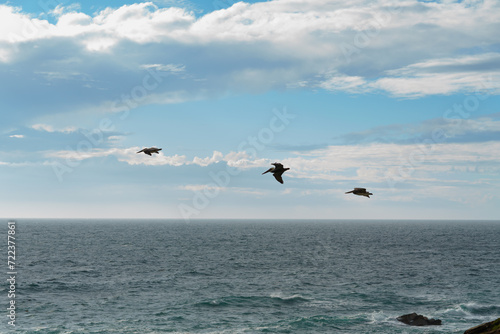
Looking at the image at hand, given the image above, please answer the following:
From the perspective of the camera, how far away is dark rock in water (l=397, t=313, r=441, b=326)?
50.2 m

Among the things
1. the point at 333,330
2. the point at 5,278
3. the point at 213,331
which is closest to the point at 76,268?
the point at 5,278

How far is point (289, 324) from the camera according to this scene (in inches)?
2007

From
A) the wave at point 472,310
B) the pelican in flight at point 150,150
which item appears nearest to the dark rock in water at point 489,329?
the pelican in flight at point 150,150

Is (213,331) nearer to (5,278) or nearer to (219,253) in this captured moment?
(5,278)

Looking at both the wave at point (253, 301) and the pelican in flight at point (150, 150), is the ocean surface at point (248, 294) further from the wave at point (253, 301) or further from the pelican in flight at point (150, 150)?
the pelican in flight at point (150, 150)

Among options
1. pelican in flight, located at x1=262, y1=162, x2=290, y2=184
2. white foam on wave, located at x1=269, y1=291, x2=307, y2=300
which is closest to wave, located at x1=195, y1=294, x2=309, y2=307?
white foam on wave, located at x1=269, y1=291, x2=307, y2=300

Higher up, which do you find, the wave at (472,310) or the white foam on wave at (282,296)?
the wave at (472,310)

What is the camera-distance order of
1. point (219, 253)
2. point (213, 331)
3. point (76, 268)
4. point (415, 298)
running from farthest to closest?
point (219, 253)
point (76, 268)
point (415, 298)
point (213, 331)

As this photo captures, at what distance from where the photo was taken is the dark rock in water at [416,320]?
50.2 meters

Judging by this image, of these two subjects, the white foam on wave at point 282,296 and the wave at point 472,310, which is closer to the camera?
the wave at point 472,310

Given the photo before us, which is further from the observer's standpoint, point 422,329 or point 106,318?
point 106,318

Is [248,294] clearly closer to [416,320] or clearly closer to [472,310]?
[416,320]

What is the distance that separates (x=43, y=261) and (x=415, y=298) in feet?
299

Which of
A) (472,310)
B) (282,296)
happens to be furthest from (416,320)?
(282,296)
